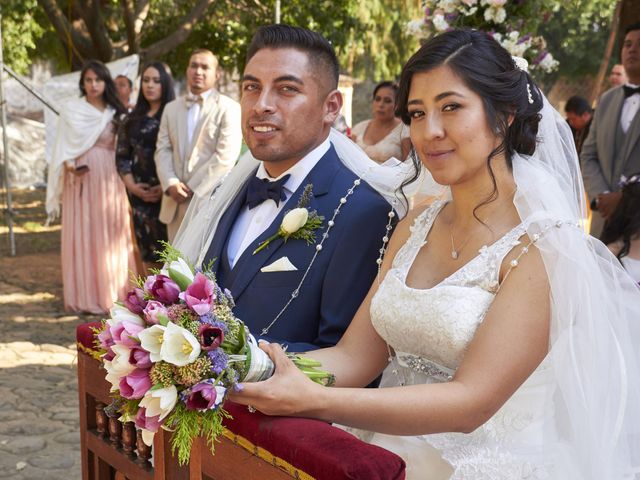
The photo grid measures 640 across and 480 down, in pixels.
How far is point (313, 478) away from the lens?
5.32 ft

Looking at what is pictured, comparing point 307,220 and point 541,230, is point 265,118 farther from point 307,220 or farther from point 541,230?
point 541,230

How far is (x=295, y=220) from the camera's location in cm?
273

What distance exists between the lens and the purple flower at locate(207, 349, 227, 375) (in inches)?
68.6

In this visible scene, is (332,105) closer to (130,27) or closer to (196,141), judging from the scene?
(196,141)

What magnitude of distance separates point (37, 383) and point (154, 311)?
167 inches

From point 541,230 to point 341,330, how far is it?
0.75 meters

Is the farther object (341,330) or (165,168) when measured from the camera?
(165,168)

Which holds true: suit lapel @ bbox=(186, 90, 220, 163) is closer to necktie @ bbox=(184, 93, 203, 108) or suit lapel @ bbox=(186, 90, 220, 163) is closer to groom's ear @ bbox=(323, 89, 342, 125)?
necktie @ bbox=(184, 93, 203, 108)

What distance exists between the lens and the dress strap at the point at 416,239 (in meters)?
2.48

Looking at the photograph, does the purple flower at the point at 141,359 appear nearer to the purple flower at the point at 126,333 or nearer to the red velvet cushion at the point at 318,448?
the purple flower at the point at 126,333

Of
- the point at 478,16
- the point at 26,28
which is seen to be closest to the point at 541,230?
the point at 478,16

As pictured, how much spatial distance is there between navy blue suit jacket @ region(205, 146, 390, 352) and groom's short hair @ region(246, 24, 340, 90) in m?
0.41

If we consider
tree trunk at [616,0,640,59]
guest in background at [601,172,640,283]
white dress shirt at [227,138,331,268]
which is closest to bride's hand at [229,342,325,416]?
white dress shirt at [227,138,331,268]

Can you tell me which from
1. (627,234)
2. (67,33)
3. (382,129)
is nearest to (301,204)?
(627,234)
